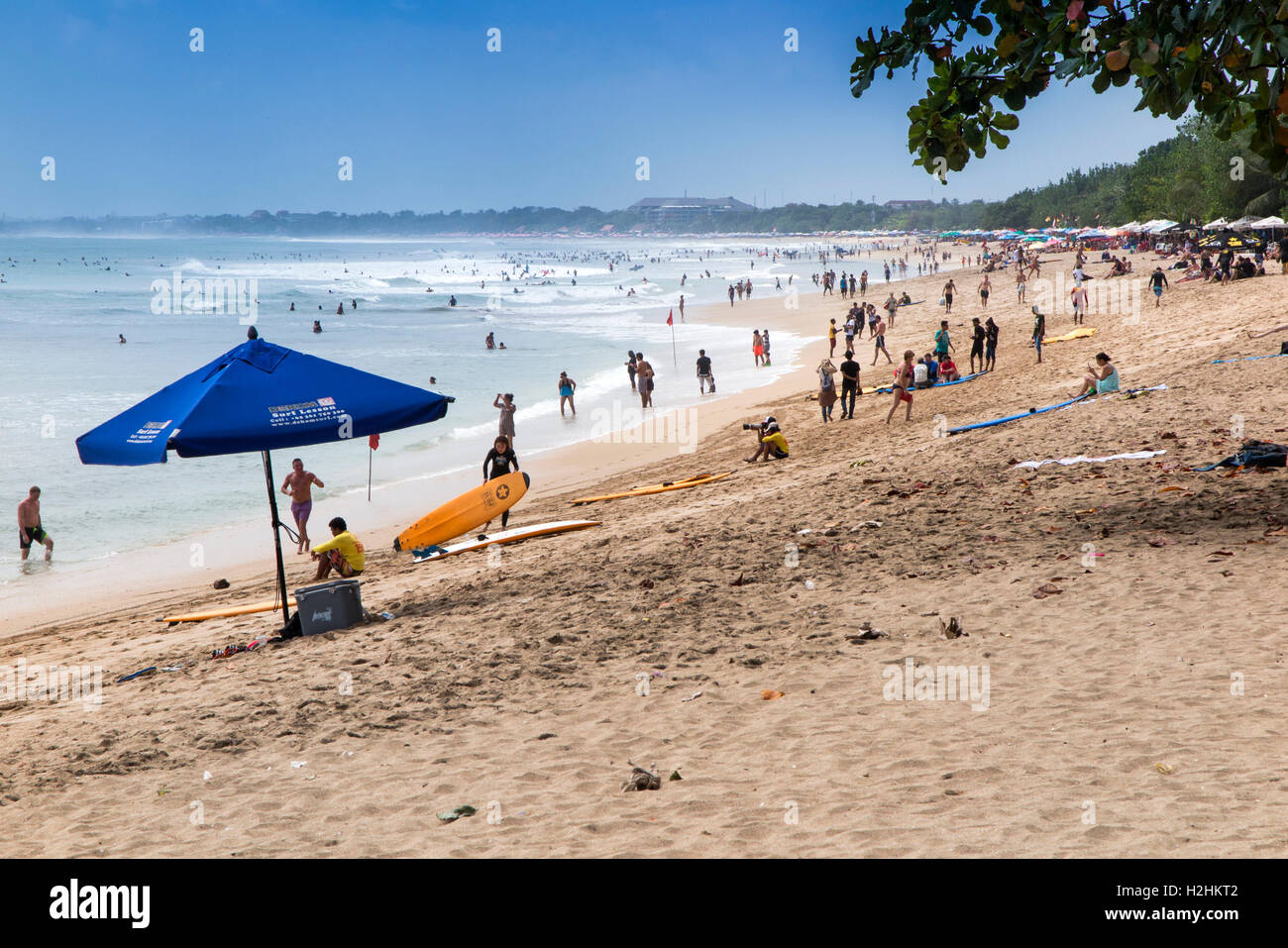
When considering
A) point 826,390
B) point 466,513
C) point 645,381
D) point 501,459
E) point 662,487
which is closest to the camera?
point 466,513

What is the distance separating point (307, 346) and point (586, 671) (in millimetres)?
41125

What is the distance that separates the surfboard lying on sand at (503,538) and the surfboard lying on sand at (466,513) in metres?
0.24

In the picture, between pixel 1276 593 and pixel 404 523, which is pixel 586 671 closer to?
pixel 1276 593

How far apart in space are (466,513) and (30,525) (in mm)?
6677

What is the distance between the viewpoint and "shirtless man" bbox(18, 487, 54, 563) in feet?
45.2

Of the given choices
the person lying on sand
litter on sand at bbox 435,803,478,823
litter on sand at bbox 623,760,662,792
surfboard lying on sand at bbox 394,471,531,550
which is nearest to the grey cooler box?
surfboard lying on sand at bbox 394,471,531,550

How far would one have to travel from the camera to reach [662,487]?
14133 mm

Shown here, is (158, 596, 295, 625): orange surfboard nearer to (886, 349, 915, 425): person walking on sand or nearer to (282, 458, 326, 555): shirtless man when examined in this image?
(282, 458, 326, 555): shirtless man

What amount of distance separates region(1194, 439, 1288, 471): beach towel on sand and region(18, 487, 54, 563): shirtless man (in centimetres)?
1505

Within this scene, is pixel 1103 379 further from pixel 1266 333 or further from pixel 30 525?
pixel 30 525

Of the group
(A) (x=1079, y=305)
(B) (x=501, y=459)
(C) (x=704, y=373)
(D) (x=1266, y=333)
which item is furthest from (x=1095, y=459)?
(A) (x=1079, y=305)

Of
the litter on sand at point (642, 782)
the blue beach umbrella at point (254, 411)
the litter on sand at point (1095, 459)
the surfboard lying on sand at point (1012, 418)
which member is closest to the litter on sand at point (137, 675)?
the blue beach umbrella at point (254, 411)

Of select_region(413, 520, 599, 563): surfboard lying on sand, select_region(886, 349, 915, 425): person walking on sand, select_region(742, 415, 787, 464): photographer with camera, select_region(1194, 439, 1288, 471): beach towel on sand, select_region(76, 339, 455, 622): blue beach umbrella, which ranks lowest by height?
select_region(413, 520, 599, 563): surfboard lying on sand

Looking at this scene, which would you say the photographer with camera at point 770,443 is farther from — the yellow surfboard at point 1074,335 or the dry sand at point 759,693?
the yellow surfboard at point 1074,335
